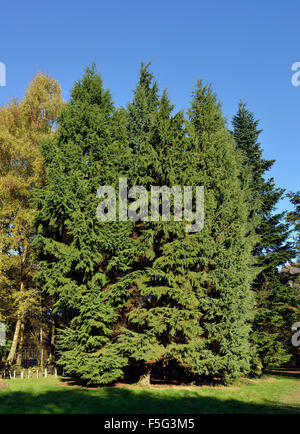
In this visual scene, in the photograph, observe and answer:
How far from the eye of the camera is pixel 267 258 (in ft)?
68.4

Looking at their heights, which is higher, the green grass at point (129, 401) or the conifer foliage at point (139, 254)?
the conifer foliage at point (139, 254)

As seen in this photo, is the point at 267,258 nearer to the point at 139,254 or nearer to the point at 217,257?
the point at 217,257

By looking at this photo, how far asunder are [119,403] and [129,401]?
19.8 inches

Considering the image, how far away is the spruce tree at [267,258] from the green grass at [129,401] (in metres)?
6.59

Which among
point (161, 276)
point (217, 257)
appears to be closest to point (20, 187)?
point (161, 276)

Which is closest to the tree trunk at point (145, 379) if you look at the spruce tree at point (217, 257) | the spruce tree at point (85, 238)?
the spruce tree at point (85, 238)

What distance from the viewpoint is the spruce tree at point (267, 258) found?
18.7 metres

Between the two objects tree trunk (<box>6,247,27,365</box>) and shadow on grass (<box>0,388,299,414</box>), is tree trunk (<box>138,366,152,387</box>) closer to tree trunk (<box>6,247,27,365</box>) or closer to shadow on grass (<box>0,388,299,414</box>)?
shadow on grass (<box>0,388,299,414</box>)

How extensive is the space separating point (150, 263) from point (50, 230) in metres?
4.86

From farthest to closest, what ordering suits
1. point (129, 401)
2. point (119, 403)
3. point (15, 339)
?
1. point (15, 339)
2. point (129, 401)
3. point (119, 403)

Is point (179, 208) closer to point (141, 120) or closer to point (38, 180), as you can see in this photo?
point (141, 120)

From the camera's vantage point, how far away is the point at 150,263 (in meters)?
14.7

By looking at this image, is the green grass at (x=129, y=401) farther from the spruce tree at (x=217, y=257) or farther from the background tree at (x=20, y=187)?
the background tree at (x=20, y=187)
